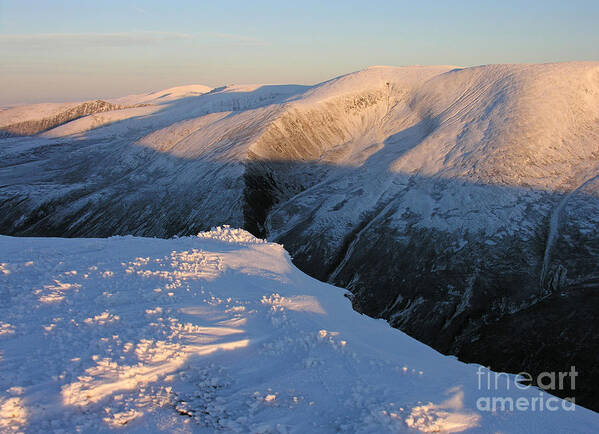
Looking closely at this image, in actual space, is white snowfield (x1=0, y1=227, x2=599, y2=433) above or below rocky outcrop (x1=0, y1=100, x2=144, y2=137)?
below

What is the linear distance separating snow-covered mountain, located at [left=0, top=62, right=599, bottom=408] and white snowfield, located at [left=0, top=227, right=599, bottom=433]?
8.94 m

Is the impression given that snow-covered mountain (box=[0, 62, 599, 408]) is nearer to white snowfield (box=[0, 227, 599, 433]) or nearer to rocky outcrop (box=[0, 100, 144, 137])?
white snowfield (box=[0, 227, 599, 433])

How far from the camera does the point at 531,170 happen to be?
4694 cm

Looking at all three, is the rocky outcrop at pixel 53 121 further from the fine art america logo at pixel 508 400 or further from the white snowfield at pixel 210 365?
the fine art america logo at pixel 508 400

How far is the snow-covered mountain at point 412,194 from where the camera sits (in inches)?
1395

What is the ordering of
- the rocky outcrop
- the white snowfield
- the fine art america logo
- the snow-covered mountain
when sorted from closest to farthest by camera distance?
the white snowfield
the fine art america logo
the snow-covered mountain
the rocky outcrop

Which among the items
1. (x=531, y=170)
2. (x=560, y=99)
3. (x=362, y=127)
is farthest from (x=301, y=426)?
(x=362, y=127)

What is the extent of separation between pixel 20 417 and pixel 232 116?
264 feet

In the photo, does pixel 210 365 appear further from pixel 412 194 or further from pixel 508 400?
pixel 412 194

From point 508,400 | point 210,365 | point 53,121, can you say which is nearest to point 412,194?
point 508,400

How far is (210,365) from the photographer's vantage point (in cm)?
898

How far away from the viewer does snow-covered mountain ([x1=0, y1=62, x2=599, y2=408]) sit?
35.4 metres

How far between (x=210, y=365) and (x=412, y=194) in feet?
144

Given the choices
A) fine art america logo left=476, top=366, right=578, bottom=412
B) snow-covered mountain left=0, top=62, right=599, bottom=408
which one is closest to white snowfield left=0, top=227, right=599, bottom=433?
fine art america logo left=476, top=366, right=578, bottom=412
